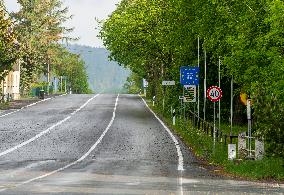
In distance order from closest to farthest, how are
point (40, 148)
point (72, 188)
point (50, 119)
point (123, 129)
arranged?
point (72, 188) < point (40, 148) < point (123, 129) < point (50, 119)

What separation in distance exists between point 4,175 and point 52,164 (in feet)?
13.7

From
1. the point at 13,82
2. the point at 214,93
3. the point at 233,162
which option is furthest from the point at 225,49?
the point at 13,82

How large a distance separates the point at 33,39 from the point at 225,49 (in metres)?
70.9

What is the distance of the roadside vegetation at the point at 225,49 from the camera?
22969 mm

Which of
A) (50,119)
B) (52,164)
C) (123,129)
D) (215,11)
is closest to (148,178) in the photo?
(52,164)

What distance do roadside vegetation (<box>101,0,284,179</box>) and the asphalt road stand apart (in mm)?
1953

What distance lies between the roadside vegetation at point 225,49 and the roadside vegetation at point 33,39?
32.7 feet

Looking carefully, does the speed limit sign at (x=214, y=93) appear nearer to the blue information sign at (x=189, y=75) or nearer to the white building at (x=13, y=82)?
the blue information sign at (x=189, y=75)

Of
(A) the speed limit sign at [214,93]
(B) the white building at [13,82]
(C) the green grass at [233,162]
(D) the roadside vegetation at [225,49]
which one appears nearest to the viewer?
(C) the green grass at [233,162]

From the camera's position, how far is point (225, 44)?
119 feet

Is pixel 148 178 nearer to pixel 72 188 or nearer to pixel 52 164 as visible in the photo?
pixel 72 188

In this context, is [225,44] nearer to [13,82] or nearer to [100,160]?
[100,160]

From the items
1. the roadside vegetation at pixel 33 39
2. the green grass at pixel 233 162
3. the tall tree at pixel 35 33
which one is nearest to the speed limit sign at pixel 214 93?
the green grass at pixel 233 162

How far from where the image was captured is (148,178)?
66.3 feet
